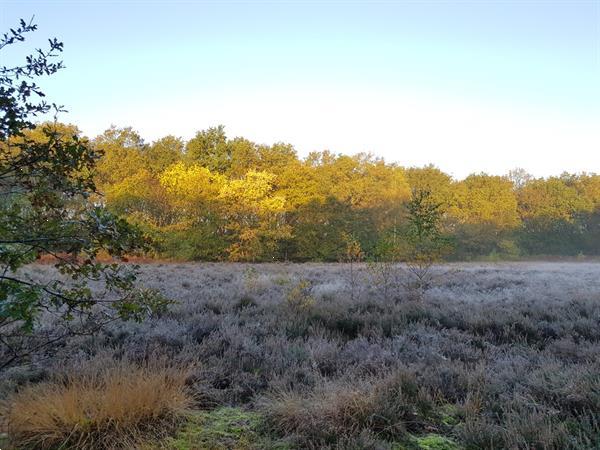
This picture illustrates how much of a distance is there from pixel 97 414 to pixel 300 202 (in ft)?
124

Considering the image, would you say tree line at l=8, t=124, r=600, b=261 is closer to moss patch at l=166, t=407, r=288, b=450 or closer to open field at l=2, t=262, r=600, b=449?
open field at l=2, t=262, r=600, b=449

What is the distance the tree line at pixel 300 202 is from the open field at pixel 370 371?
47.4ft

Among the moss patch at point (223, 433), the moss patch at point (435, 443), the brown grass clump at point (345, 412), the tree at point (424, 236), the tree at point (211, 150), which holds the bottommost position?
the moss patch at point (435, 443)

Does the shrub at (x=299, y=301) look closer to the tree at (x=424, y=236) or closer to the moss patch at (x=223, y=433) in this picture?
the tree at (x=424, y=236)

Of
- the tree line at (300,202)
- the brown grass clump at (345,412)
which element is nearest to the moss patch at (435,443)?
the brown grass clump at (345,412)

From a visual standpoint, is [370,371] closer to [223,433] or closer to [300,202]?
[223,433]

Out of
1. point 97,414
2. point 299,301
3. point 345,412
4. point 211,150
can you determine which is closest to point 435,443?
point 345,412

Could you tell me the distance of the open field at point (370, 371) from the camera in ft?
11.9

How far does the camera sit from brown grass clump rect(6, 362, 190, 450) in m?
3.50

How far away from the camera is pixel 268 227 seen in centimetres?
3691

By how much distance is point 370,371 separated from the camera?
16.6 ft

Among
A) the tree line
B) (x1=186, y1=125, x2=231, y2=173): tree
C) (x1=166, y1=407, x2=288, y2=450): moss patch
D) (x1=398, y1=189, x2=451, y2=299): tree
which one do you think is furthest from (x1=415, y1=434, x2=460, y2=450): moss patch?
(x1=186, y1=125, x2=231, y2=173): tree

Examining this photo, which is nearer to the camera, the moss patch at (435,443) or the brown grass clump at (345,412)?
the moss patch at (435,443)

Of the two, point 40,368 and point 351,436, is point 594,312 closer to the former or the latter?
point 351,436
